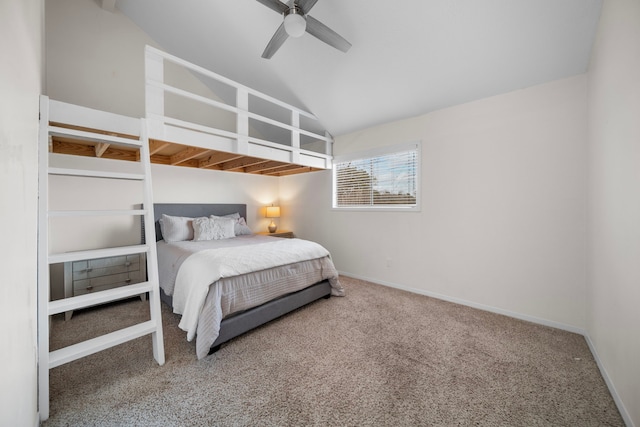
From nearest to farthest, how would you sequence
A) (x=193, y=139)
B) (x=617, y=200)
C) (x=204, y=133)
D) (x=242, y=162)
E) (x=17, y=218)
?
(x=17, y=218) → (x=617, y=200) → (x=193, y=139) → (x=204, y=133) → (x=242, y=162)

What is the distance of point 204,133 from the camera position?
109 inches

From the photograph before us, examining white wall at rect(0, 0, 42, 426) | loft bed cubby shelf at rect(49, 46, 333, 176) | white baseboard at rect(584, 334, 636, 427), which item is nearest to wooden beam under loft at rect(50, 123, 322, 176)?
loft bed cubby shelf at rect(49, 46, 333, 176)

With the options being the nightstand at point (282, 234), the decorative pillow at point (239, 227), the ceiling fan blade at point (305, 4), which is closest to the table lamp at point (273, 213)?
the nightstand at point (282, 234)

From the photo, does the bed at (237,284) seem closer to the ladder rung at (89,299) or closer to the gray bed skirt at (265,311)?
the gray bed skirt at (265,311)

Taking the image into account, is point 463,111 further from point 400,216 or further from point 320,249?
point 320,249

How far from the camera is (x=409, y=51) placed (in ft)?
7.85

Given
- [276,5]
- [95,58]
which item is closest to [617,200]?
[276,5]

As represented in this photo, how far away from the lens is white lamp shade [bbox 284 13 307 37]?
179 centimetres

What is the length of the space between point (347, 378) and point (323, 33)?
2.63 meters

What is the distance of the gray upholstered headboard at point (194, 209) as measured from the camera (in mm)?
3504

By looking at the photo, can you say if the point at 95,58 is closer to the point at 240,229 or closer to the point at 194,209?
the point at 194,209

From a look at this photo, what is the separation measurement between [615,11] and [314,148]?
3392 mm

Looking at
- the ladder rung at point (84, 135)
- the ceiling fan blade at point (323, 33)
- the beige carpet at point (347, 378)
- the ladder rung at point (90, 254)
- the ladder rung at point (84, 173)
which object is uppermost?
the ceiling fan blade at point (323, 33)

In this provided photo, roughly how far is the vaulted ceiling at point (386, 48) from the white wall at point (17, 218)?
7.06 feet
